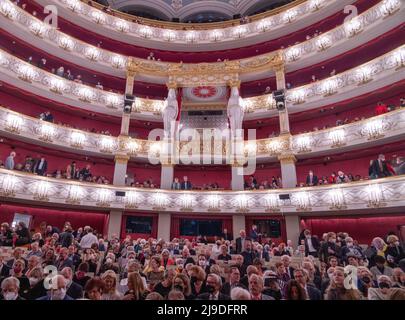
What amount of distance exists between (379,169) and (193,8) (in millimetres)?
19379

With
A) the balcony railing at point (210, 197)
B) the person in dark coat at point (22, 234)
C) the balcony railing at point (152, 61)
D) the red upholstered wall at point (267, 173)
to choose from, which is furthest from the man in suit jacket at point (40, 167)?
the red upholstered wall at point (267, 173)

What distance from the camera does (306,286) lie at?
4012mm

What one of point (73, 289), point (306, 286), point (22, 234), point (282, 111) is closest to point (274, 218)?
point (282, 111)

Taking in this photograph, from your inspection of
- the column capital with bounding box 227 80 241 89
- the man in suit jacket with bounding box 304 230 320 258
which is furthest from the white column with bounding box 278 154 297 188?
the column capital with bounding box 227 80 241 89

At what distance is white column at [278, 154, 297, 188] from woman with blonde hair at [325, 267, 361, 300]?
10476mm

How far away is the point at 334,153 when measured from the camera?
14234 millimetres

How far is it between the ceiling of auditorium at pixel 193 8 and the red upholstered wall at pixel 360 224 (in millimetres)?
17452

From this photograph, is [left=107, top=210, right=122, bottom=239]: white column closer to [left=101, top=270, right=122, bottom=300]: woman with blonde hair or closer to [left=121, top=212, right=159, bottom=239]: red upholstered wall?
[left=121, top=212, right=159, bottom=239]: red upholstered wall

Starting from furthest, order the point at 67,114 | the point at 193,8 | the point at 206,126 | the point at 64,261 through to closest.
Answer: the point at 193,8
the point at 206,126
the point at 67,114
the point at 64,261

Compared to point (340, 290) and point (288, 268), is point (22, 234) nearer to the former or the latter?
point (288, 268)

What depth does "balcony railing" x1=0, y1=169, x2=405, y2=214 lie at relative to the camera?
36.1ft

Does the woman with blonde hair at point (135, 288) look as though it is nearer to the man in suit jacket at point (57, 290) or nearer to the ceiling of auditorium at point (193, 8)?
the man in suit jacket at point (57, 290)

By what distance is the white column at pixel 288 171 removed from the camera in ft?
45.6

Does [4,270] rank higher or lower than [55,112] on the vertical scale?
lower
